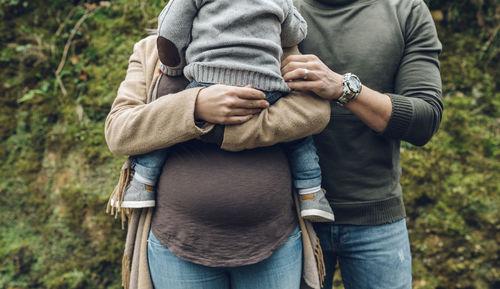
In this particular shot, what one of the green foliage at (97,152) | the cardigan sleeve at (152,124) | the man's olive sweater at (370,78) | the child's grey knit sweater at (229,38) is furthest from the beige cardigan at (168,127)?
the green foliage at (97,152)

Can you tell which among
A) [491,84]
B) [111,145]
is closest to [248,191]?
[111,145]

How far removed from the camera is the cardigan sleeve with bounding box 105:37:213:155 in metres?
1.27

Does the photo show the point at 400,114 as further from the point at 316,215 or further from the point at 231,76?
the point at 231,76

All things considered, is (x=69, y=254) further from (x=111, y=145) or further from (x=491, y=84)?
(x=491, y=84)

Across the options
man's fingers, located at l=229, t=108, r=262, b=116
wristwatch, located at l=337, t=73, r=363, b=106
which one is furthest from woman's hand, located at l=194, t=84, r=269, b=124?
wristwatch, located at l=337, t=73, r=363, b=106

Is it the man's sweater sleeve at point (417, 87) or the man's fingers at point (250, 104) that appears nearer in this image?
the man's fingers at point (250, 104)

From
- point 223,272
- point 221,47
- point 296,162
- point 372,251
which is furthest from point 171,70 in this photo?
point 372,251

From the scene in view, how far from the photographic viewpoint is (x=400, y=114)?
1.45m

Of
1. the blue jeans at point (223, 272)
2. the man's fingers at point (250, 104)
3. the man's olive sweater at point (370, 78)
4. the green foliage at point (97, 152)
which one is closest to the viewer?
the man's fingers at point (250, 104)

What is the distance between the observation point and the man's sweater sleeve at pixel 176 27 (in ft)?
4.30

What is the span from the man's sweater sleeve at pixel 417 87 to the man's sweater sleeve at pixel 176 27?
880 mm

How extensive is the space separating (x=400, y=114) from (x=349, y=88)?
0.81ft

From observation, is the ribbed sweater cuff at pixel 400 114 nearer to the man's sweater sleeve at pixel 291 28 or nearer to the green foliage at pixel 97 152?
the man's sweater sleeve at pixel 291 28

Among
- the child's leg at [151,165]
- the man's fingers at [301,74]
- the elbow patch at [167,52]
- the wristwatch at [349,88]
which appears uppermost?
the elbow patch at [167,52]
